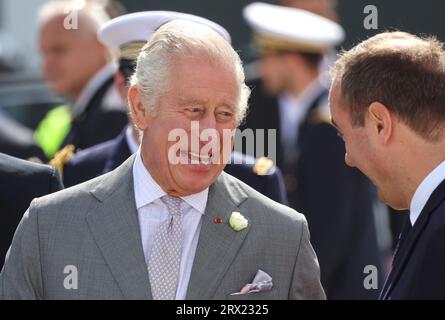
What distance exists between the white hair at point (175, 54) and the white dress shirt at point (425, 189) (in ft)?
1.82

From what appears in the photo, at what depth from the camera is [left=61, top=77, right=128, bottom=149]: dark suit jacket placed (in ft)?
18.0

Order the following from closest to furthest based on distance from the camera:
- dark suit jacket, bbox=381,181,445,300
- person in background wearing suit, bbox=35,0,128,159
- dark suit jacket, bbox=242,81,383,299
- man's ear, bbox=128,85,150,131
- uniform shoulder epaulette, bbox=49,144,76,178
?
1. dark suit jacket, bbox=381,181,445,300
2. man's ear, bbox=128,85,150,131
3. uniform shoulder epaulette, bbox=49,144,76,178
4. dark suit jacket, bbox=242,81,383,299
5. person in background wearing suit, bbox=35,0,128,159

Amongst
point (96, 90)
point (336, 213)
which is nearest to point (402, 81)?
point (336, 213)

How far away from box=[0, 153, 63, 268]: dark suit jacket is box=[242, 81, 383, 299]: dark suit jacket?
2.58 m

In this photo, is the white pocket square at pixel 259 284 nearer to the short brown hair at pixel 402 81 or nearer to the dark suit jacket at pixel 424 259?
the dark suit jacket at pixel 424 259

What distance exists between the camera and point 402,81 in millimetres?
3277

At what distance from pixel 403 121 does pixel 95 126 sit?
254cm

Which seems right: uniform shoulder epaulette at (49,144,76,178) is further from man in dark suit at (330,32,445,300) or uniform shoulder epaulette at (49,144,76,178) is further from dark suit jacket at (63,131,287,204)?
man in dark suit at (330,32,445,300)

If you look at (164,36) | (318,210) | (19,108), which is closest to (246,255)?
(164,36)

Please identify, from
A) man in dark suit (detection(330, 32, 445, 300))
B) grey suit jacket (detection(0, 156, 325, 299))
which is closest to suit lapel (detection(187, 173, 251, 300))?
grey suit jacket (detection(0, 156, 325, 299))

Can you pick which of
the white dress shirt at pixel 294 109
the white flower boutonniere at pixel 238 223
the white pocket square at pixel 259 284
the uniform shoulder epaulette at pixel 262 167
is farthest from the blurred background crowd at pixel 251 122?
the white pocket square at pixel 259 284

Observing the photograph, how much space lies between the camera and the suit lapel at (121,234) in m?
3.18

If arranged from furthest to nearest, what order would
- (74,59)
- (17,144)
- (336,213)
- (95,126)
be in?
1. (74,59)
2. (336,213)
3. (17,144)
4. (95,126)

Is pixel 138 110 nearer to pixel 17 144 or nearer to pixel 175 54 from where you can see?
pixel 175 54
